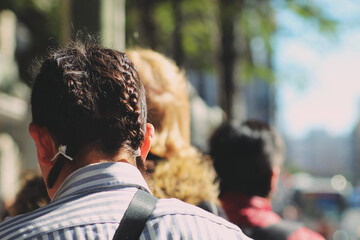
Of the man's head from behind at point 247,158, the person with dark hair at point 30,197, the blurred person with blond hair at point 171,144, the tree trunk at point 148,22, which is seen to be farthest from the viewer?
the tree trunk at point 148,22

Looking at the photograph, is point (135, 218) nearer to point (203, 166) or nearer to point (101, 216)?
point (101, 216)

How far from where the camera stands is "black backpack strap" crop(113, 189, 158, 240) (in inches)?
47.7

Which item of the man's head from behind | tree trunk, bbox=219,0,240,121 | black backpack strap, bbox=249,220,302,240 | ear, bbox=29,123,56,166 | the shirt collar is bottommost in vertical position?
tree trunk, bbox=219,0,240,121

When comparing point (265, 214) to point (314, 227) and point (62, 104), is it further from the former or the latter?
point (314, 227)

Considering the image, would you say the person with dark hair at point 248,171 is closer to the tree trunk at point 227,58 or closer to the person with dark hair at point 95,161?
the person with dark hair at point 95,161

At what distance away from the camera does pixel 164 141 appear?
225cm

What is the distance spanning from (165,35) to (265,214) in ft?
30.0

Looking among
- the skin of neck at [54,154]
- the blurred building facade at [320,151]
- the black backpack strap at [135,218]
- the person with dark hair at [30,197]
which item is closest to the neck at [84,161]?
the skin of neck at [54,154]

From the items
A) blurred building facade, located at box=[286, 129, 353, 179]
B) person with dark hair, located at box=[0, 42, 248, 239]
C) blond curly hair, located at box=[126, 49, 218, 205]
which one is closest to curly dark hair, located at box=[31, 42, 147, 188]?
person with dark hair, located at box=[0, 42, 248, 239]

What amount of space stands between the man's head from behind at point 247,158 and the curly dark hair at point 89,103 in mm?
1428

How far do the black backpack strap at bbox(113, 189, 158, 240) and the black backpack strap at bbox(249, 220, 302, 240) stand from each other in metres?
1.33

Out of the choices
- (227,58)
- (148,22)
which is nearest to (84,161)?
(148,22)

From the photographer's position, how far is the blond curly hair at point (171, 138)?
6.84ft

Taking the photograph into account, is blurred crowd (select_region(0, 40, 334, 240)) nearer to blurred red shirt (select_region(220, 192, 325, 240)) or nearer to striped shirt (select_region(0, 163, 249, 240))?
blurred red shirt (select_region(220, 192, 325, 240))
